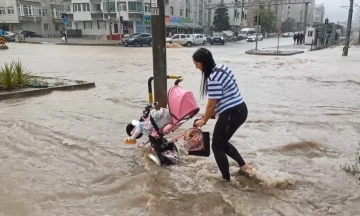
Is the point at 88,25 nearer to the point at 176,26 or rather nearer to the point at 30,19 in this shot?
the point at 30,19

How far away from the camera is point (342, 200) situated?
386 centimetres

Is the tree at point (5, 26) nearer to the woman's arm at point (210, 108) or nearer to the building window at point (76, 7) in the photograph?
the building window at point (76, 7)

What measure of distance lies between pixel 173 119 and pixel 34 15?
66445 mm

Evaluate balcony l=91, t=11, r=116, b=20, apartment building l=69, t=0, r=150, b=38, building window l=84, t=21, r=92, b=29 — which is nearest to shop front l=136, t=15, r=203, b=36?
apartment building l=69, t=0, r=150, b=38

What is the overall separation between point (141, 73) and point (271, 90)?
20.6 ft

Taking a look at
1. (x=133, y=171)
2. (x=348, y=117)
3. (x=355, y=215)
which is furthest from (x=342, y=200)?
(x=348, y=117)

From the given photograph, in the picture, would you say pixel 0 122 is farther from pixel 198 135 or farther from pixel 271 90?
pixel 271 90

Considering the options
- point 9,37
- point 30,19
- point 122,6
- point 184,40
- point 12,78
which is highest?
point 122,6

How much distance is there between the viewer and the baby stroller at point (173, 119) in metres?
4.23

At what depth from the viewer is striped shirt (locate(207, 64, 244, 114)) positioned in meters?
3.65

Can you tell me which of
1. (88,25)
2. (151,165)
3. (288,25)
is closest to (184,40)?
(88,25)

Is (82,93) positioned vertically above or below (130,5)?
below

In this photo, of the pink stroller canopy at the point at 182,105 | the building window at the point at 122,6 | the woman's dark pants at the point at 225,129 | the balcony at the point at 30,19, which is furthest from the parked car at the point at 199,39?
the woman's dark pants at the point at 225,129

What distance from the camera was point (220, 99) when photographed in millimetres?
3746
